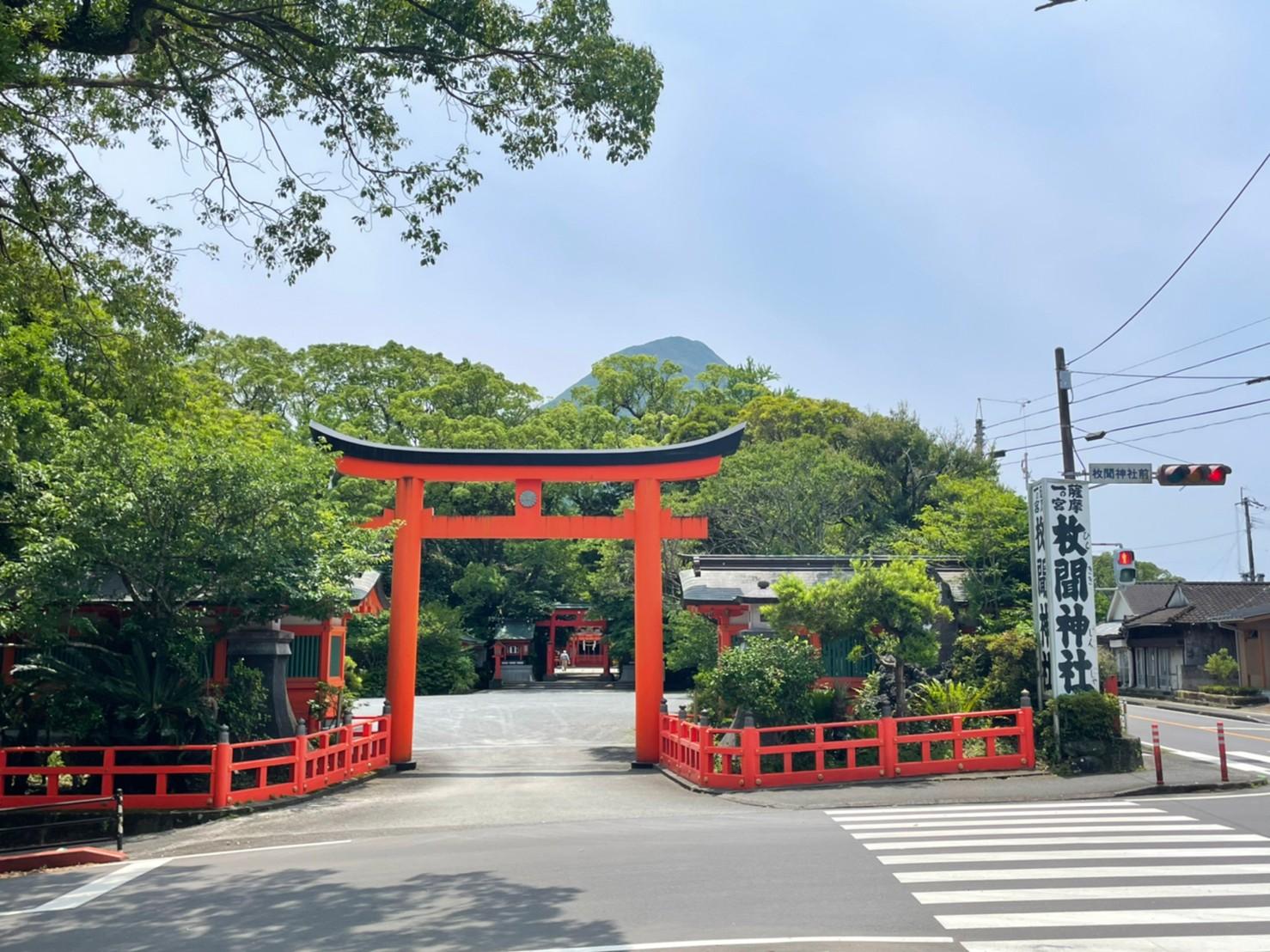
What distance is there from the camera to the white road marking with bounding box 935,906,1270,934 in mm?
7793

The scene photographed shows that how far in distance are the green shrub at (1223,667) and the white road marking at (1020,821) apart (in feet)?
97.6

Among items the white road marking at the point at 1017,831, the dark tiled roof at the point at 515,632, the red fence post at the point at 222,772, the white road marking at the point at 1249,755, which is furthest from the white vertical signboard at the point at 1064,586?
the dark tiled roof at the point at 515,632

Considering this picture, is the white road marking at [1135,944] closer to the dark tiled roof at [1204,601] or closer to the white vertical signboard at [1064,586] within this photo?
the white vertical signboard at [1064,586]

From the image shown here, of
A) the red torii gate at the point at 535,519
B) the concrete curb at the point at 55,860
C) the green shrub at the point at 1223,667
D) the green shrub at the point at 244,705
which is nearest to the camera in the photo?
the concrete curb at the point at 55,860

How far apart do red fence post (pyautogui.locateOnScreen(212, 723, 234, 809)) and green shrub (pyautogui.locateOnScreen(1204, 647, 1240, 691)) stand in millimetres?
36312

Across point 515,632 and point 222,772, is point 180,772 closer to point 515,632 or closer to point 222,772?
point 222,772

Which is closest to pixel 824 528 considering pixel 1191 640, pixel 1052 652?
pixel 1191 640

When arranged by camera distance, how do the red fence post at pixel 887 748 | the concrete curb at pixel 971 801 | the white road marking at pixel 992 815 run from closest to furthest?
the white road marking at pixel 992 815, the concrete curb at pixel 971 801, the red fence post at pixel 887 748

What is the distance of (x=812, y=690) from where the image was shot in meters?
19.5

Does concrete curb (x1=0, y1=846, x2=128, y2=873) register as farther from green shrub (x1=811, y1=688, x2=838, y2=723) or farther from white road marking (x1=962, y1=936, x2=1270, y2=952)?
green shrub (x1=811, y1=688, x2=838, y2=723)

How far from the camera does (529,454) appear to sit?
2152 centimetres

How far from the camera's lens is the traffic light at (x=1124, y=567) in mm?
19422

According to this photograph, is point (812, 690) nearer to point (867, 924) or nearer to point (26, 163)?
point (867, 924)

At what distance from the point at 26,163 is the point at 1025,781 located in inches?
657
